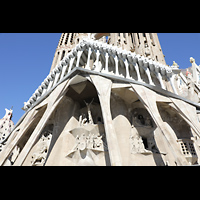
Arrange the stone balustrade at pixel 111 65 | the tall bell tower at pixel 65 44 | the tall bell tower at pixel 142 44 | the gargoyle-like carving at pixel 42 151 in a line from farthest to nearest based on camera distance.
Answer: the tall bell tower at pixel 65 44 < the tall bell tower at pixel 142 44 < the stone balustrade at pixel 111 65 < the gargoyle-like carving at pixel 42 151

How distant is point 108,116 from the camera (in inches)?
303

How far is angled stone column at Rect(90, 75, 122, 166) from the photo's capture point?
6155 millimetres

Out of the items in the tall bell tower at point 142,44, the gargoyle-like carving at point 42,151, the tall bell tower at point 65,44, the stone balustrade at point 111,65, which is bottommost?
the gargoyle-like carving at point 42,151

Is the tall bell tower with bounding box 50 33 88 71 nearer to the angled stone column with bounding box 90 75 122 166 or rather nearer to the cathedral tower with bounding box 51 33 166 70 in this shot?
the cathedral tower with bounding box 51 33 166 70

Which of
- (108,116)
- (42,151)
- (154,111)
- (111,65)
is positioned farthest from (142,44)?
(42,151)

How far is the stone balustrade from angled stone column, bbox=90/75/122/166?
0.90 metres

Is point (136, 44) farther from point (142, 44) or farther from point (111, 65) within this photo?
point (111, 65)

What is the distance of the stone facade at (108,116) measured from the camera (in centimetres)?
822

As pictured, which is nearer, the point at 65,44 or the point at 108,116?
the point at 108,116

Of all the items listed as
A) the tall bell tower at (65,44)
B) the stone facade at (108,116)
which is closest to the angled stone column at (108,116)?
the stone facade at (108,116)

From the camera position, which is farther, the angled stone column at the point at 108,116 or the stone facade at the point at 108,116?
the stone facade at the point at 108,116

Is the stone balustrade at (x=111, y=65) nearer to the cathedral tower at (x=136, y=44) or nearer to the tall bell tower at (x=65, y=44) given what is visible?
the cathedral tower at (x=136, y=44)

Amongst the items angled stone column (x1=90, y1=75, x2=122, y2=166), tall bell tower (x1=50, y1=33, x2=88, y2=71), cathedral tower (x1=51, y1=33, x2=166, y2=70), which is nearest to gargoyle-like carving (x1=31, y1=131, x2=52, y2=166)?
angled stone column (x1=90, y1=75, x2=122, y2=166)
